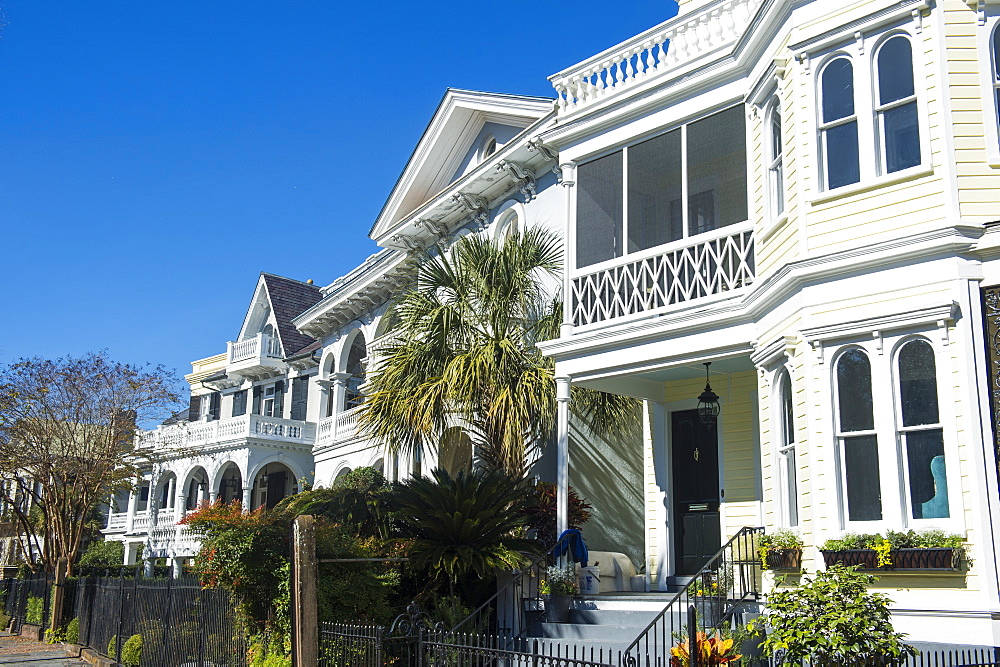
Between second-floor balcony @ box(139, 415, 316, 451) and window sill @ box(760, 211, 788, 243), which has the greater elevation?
second-floor balcony @ box(139, 415, 316, 451)

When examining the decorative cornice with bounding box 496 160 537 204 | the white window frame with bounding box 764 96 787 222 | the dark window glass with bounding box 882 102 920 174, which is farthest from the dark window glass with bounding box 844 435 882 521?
the decorative cornice with bounding box 496 160 537 204

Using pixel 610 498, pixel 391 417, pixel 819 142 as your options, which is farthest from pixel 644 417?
pixel 819 142

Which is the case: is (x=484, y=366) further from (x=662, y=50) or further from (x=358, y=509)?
(x=662, y=50)

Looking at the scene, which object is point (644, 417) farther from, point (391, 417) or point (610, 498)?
point (391, 417)

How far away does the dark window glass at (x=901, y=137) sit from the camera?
34.6ft

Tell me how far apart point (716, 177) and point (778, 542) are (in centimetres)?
730

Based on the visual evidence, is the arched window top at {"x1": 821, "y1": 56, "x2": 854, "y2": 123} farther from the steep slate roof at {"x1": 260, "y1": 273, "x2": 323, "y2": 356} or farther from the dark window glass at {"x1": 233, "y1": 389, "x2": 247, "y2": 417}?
the dark window glass at {"x1": 233, "y1": 389, "x2": 247, "y2": 417}

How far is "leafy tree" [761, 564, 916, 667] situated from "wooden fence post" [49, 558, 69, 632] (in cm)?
1857

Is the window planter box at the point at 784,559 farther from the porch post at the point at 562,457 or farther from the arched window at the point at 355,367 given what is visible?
the arched window at the point at 355,367

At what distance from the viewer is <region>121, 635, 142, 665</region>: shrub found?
1588 centimetres

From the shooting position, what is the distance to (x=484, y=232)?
22.2m

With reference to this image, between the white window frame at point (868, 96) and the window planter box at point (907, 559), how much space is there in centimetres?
394

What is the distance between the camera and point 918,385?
991 centimetres

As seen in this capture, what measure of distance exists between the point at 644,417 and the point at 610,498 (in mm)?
2019
